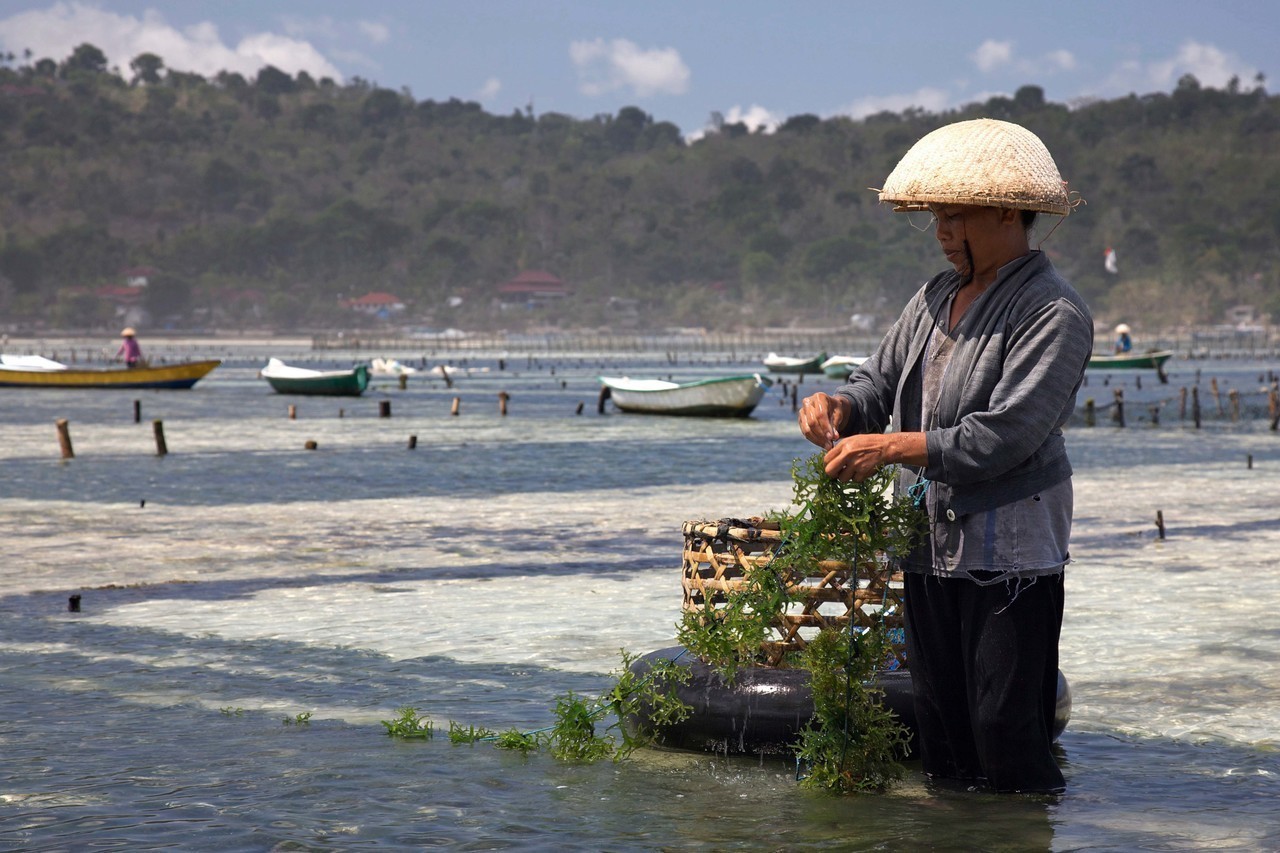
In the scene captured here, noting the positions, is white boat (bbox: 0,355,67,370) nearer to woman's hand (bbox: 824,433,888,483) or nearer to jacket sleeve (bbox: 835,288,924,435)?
jacket sleeve (bbox: 835,288,924,435)

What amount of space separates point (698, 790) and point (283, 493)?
1654cm

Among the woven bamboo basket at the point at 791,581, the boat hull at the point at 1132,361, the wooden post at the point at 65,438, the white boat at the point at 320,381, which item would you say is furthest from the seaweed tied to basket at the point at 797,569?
the boat hull at the point at 1132,361

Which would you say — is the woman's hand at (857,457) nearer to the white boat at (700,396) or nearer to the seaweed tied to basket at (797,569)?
the seaweed tied to basket at (797,569)

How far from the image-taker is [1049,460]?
15.5 feet

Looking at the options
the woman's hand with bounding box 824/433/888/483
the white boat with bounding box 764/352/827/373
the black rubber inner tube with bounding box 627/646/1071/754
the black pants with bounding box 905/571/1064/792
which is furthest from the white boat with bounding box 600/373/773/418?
the white boat with bounding box 764/352/827/373

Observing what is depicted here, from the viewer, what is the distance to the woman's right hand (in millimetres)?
4914

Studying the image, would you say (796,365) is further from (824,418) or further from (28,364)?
(824,418)

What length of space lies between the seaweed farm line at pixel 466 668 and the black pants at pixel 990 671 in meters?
0.35

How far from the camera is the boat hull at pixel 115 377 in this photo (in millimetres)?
57031

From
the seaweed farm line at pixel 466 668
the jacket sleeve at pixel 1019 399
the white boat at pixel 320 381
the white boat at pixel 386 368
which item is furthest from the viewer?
the white boat at pixel 386 368

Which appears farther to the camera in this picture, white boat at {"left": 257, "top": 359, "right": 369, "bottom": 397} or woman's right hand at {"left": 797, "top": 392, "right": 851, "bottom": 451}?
white boat at {"left": 257, "top": 359, "right": 369, "bottom": 397}

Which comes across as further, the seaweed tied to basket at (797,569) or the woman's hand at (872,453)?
the seaweed tied to basket at (797,569)

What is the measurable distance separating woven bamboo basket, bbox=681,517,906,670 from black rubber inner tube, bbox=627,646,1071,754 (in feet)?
0.57

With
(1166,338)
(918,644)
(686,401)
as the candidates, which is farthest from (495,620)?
(1166,338)
